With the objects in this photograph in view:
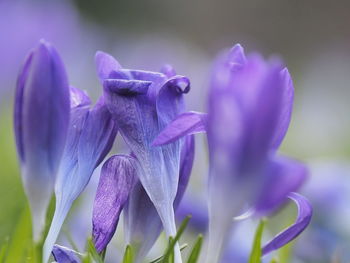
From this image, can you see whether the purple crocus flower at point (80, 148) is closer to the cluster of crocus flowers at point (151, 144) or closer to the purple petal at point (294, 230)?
the cluster of crocus flowers at point (151, 144)

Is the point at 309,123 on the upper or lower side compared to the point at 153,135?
lower

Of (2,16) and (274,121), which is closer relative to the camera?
(274,121)

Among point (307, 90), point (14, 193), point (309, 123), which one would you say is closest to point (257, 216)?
point (14, 193)

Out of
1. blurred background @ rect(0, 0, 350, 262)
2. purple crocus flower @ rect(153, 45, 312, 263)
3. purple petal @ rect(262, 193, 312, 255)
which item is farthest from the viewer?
blurred background @ rect(0, 0, 350, 262)

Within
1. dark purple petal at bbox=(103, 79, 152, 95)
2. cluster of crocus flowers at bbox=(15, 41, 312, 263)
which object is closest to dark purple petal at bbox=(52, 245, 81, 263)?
cluster of crocus flowers at bbox=(15, 41, 312, 263)

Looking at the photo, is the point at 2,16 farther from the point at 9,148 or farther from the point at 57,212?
the point at 57,212

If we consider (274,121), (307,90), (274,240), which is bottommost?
(307,90)

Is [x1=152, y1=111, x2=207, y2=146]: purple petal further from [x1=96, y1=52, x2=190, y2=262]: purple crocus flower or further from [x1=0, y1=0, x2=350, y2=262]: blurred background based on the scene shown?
[x1=0, y1=0, x2=350, y2=262]: blurred background

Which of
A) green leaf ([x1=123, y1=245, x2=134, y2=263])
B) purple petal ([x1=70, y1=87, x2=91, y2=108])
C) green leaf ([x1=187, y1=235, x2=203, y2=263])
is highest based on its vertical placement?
purple petal ([x1=70, y1=87, x2=91, y2=108])
